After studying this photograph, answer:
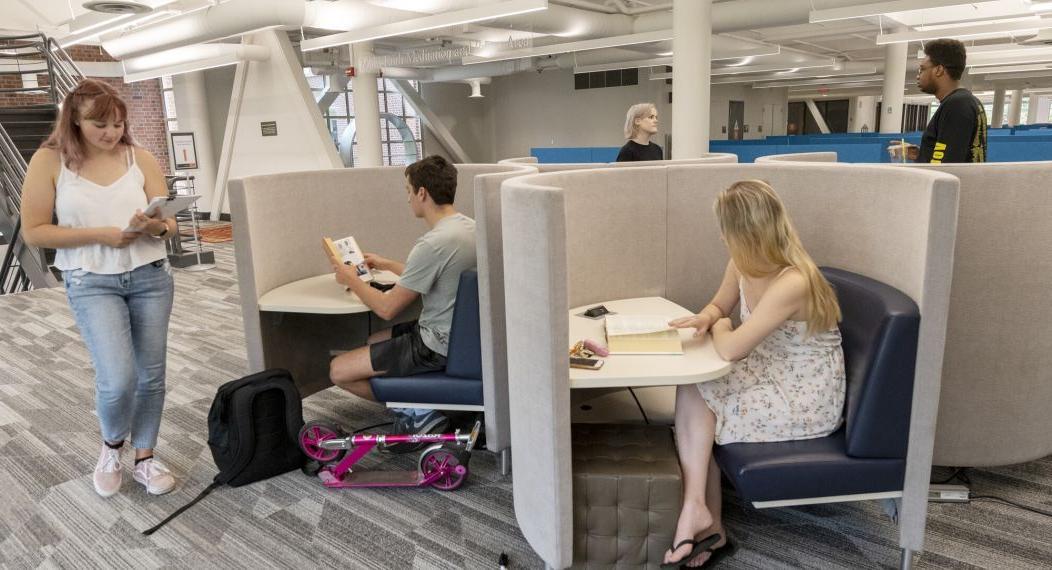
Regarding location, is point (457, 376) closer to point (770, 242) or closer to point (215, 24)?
point (770, 242)

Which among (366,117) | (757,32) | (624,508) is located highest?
(757,32)

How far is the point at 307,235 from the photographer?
3355mm

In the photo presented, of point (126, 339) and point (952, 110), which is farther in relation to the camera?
point (952, 110)

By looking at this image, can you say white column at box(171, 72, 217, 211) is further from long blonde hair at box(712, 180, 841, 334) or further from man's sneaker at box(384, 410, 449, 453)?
long blonde hair at box(712, 180, 841, 334)

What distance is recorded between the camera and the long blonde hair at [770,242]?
6.25 ft

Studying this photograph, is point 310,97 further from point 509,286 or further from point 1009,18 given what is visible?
point 509,286

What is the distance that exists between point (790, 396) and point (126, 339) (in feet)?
7.00

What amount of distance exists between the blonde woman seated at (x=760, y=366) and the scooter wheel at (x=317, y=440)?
1.37 meters

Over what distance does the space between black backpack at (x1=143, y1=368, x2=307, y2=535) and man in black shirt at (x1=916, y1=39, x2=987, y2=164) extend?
9.40ft

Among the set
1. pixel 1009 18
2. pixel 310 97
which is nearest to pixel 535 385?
pixel 1009 18

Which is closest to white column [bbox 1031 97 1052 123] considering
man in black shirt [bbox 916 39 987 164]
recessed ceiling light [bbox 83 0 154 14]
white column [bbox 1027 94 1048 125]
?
white column [bbox 1027 94 1048 125]

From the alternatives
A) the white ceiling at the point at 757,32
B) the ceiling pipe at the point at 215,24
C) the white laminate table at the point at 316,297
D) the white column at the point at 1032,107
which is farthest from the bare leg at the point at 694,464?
the white column at the point at 1032,107

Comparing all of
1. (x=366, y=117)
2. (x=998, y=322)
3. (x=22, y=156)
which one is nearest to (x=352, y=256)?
(x=998, y=322)

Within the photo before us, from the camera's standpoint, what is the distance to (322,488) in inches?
105
